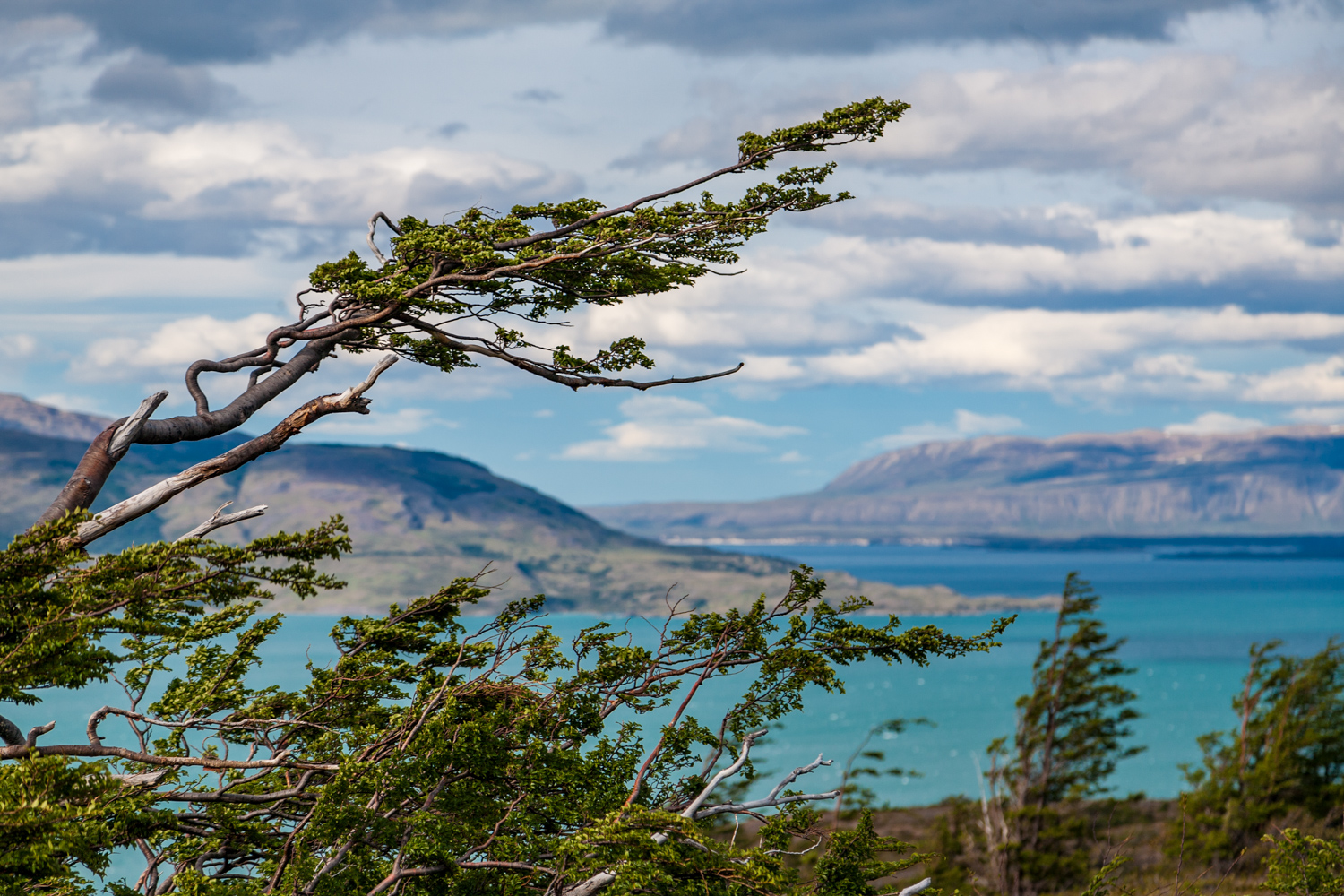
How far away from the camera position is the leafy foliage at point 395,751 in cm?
687

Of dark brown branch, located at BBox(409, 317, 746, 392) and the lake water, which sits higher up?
dark brown branch, located at BBox(409, 317, 746, 392)

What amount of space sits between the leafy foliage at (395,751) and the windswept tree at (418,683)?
0.09 ft

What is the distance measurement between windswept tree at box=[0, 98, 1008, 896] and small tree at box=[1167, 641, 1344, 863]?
21.4 m

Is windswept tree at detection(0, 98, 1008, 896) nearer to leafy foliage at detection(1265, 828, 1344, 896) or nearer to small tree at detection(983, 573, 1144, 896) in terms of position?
leafy foliage at detection(1265, 828, 1344, 896)

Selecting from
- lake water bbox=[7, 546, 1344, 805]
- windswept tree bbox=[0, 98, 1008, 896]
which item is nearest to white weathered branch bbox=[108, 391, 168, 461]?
windswept tree bbox=[0, 98, 1008, 896]

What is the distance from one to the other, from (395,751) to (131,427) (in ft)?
11.1

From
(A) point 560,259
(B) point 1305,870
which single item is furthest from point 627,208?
(B) point 1305,870

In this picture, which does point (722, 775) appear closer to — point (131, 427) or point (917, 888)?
point (917, 888)

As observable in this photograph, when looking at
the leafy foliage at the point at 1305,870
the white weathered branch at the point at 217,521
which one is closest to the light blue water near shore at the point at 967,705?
the white weathered branch at the point at 217,521

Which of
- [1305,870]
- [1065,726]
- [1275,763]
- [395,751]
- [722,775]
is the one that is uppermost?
[395,751]

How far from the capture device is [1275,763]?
29125 millimetres

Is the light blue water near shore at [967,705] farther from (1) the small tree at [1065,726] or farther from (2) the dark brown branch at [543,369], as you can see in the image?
(2) the dark brown branch at [543,369]

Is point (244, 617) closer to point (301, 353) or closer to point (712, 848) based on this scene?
point (301, 353)

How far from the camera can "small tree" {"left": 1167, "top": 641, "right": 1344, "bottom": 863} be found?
2792 centimetres
